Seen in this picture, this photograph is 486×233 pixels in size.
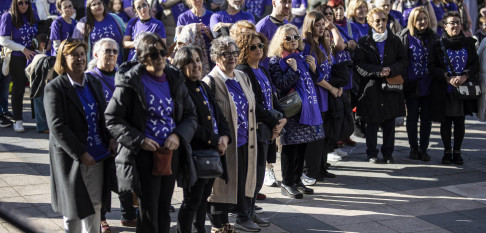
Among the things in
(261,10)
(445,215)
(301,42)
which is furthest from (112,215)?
(261,10)

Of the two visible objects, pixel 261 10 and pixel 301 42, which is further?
pixel 261 10

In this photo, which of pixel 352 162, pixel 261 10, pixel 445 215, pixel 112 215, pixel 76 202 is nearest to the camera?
pixel 76 202

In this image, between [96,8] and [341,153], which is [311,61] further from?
[96,8]

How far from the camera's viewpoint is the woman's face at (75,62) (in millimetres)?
4703

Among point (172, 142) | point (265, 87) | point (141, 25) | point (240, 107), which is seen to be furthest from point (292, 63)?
point (141, 25)

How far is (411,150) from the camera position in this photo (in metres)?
9.04

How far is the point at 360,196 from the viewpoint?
716 cm

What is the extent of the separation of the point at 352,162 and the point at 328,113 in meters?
1.39

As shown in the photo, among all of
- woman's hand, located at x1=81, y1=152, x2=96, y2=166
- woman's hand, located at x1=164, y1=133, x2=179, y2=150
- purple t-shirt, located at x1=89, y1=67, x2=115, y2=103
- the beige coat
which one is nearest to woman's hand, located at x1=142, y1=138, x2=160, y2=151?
woman's hand, located at x1=164, y1=133, x2=179, y2=150

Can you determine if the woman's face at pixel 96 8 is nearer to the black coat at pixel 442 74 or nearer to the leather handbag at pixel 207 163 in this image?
the leather handbag at pixel 207 163

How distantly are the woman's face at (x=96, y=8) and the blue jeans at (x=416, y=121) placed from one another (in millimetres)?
4246

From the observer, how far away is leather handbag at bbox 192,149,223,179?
189 inches

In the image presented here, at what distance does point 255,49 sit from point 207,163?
1456mm

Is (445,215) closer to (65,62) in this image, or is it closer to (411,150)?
(411,150)
